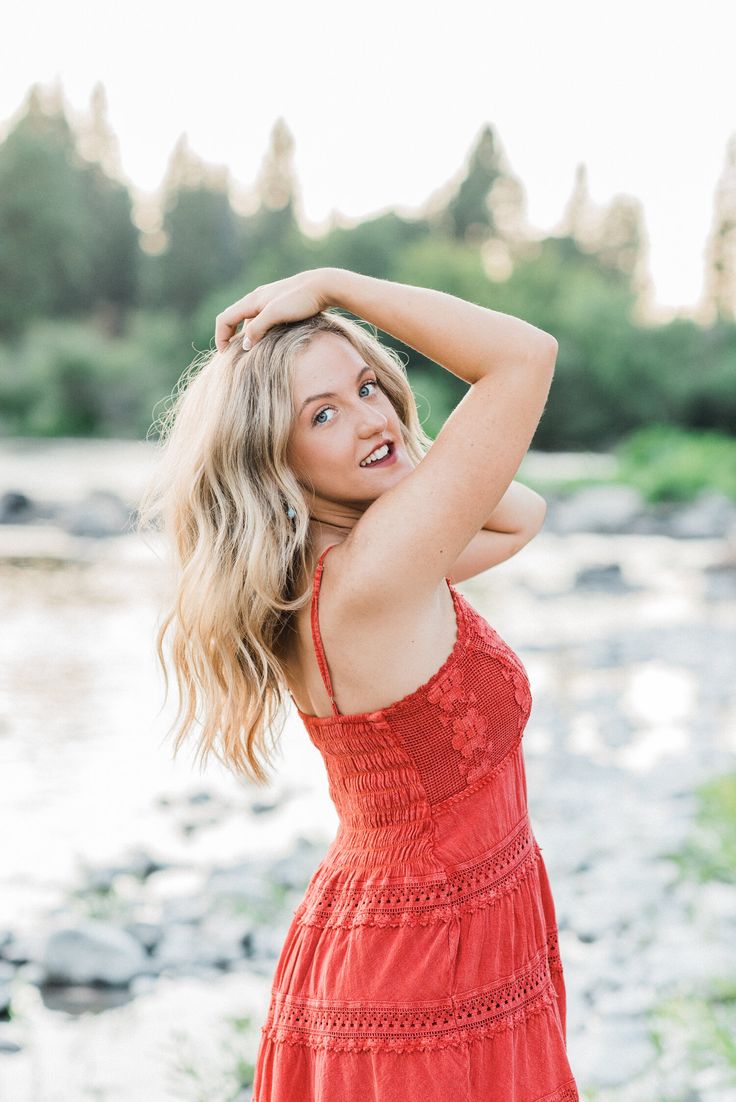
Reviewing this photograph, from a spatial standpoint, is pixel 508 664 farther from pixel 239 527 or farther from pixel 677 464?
pixel 677 464

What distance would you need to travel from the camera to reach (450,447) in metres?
1.65

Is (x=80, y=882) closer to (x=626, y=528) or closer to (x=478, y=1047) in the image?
(x=478, y=1047)

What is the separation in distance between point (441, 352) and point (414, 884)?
2.42 ft

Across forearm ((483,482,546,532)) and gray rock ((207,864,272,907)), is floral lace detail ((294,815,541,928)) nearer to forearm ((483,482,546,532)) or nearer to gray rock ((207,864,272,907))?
forearm ((483,482,546,532))

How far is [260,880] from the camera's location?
5270 mm

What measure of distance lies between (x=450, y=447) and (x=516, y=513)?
27.2 inches

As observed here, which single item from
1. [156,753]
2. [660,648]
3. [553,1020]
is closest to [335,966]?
[553,1020]

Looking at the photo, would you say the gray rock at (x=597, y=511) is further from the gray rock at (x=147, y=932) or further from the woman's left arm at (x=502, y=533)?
the woman's left arm at (x=502, y=533)

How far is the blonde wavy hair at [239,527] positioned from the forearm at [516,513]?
495 mm

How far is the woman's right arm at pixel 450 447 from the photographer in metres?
1.64

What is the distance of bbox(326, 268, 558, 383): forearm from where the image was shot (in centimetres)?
171

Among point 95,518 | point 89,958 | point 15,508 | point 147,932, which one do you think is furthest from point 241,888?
point 15,508

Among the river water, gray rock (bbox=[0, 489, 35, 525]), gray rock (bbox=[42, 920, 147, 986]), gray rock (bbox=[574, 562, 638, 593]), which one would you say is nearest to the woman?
the river water

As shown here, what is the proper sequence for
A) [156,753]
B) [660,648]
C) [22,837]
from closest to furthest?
1. [22,837]
2. [156,753]
3. [660,648]
